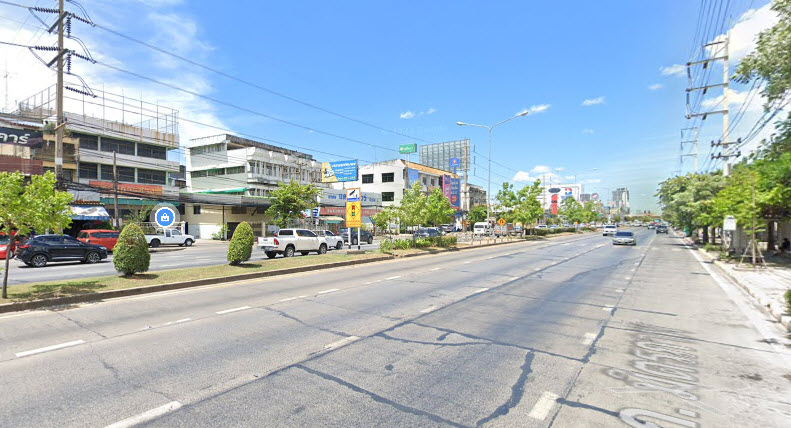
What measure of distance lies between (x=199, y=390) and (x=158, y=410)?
52 cm

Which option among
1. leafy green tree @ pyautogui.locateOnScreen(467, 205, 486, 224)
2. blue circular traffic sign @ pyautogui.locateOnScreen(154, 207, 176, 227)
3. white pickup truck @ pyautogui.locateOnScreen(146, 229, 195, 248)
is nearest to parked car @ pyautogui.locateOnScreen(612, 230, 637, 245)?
blue circular traffic sign @ pyautogui.locateOnScreen(154, 207, 176, 227)

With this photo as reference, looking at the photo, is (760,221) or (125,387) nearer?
(125,387)

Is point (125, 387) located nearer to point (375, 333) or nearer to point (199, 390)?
point (199, 390)

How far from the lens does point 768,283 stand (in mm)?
13031

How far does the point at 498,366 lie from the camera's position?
526cm

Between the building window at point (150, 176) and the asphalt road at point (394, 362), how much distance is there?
128ft

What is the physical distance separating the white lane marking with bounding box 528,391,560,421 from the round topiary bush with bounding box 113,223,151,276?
1256cm

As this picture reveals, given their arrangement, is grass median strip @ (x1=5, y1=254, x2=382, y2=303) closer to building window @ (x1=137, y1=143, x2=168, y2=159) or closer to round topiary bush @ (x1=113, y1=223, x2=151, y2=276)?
round topiary bush @ (x1=113, y1=223, x2=151, y2=276)


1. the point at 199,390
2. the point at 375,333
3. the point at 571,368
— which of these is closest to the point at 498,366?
the point at 571,368

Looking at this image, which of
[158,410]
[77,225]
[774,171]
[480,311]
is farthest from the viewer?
[77,225]

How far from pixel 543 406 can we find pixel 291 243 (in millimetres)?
19769

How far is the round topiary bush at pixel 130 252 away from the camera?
38.3 ft

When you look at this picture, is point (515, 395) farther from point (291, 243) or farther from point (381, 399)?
point (291, 243)

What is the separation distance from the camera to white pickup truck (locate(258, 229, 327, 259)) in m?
21.2
